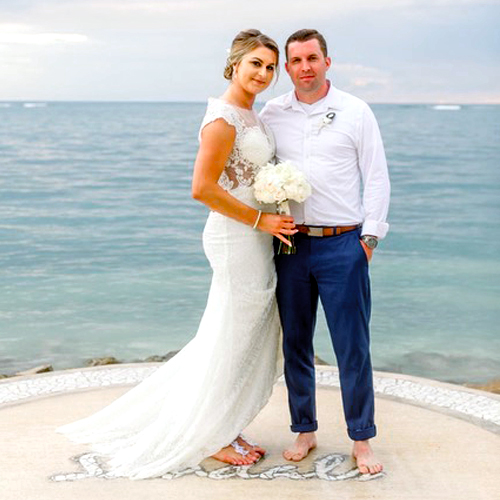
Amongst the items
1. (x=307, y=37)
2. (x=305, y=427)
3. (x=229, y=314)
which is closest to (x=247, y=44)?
(x=307, y=37)

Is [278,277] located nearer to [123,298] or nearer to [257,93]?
[257,93]

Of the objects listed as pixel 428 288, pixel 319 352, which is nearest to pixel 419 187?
pixel 428 288

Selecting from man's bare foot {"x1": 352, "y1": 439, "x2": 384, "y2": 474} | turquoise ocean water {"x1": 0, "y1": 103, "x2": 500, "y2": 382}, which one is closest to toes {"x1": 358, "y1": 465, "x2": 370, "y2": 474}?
man's bare foot {"x1": 352, "y1": 439, "x2": 384, "y2": 474}

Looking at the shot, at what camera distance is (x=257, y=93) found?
3797 mm

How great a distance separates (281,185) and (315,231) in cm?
30


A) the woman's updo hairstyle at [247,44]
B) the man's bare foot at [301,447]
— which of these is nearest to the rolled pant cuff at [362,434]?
the man's bare foot at [301,447]

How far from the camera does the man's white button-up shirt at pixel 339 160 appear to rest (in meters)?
3.76

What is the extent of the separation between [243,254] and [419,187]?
83.5 feet

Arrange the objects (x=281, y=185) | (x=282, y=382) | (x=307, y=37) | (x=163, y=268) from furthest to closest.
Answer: (x=163, y=268), (x=282, y=382), (x=307, y=37), (x=281, y=185)

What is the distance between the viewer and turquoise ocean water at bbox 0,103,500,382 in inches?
405

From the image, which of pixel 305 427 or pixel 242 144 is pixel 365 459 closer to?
pixel 305 427

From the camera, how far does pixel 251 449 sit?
4.12m

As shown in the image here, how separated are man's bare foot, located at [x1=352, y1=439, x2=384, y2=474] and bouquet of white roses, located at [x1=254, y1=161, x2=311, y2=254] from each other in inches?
43.0

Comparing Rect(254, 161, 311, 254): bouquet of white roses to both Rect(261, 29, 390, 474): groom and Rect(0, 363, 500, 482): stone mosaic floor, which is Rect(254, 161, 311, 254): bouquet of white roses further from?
Rect(0, 363, 500, 482): stone mosaic floor
